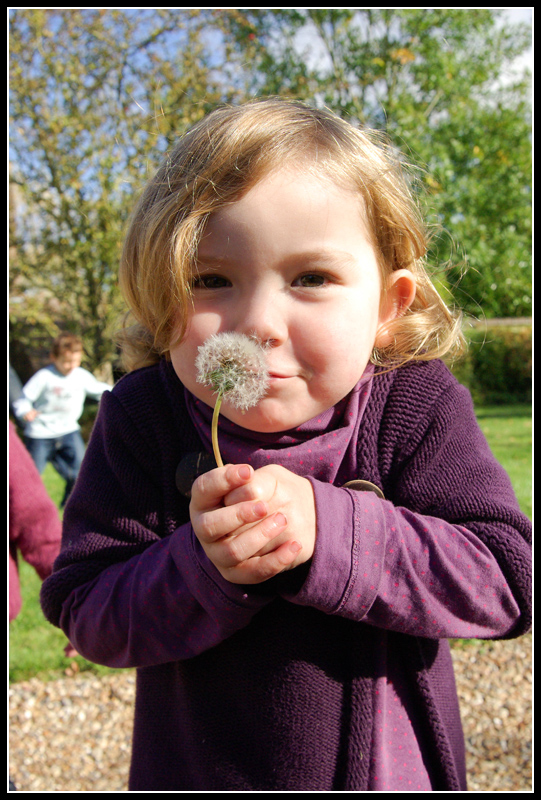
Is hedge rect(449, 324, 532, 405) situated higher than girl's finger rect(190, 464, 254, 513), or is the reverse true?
girl's finger rect(190, 464, 254, 513)

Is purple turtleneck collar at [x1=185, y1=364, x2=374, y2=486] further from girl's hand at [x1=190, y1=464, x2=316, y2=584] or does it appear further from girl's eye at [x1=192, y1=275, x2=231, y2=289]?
girl's eye at [x1=192, y1=275, x2=231, y2=289]

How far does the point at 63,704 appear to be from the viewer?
3.87 meters

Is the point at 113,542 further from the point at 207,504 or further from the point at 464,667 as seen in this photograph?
the point at 464,667

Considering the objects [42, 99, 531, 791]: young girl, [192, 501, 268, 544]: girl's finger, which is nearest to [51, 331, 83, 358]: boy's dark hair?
[42, 99, 531, 791]: young girl

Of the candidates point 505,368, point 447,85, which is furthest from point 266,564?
point 505,368

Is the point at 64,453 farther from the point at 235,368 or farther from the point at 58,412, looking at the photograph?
the point at 235,368

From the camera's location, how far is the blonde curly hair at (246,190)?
127cm

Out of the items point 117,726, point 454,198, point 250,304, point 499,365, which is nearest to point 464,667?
point 117,726

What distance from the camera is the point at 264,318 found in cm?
117

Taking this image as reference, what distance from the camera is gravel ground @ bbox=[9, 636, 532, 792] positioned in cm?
333

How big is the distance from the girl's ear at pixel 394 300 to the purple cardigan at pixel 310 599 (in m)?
0.11

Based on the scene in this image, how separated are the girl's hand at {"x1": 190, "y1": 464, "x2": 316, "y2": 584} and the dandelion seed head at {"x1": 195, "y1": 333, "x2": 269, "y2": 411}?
0.15 m

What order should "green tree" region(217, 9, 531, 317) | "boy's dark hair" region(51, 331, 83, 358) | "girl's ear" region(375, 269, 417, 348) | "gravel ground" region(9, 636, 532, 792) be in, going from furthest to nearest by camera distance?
"green tree" region(217, 9, 531, 317), "boy's dark hair" region(51, 331, 83, 358), "gravel ground" region(9, 636, 532, 792), "girl's ear" region(375, 269, 417, 348)

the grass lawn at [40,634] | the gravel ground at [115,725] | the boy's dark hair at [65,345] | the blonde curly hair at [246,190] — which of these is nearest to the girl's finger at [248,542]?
the blonde curly hair at [246,190]
